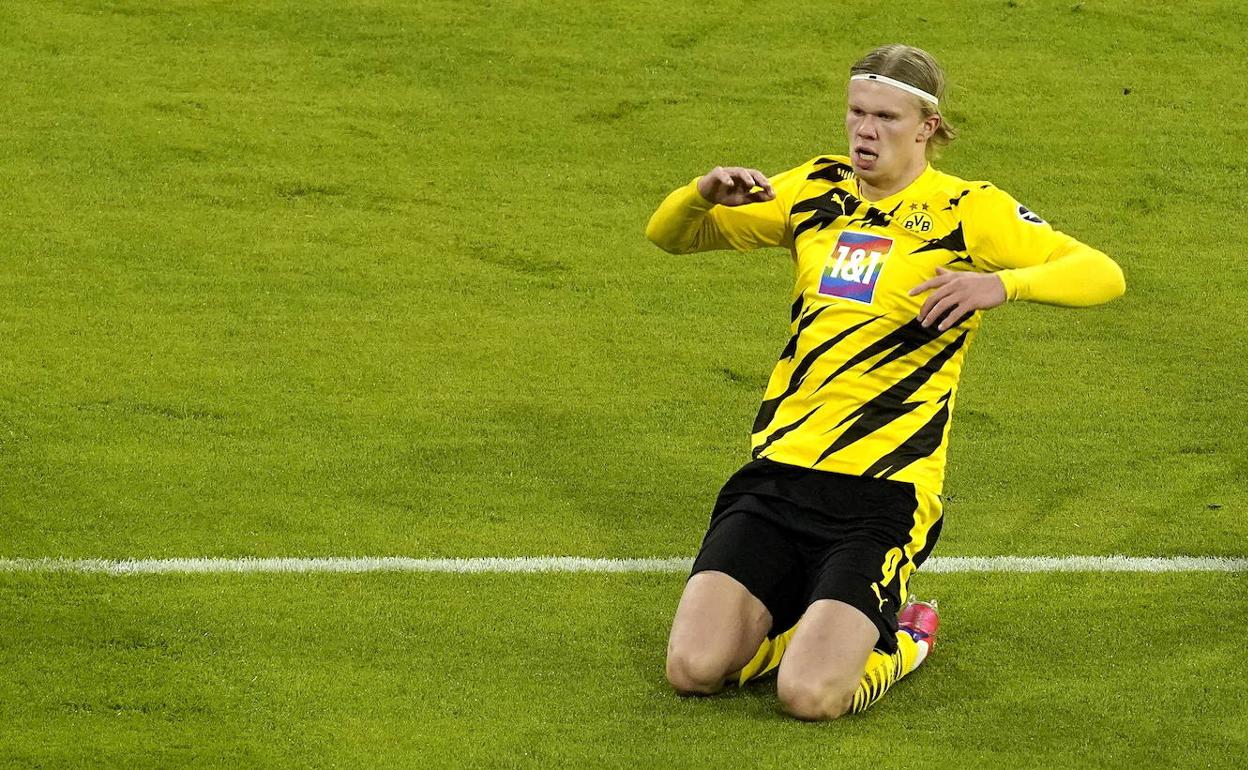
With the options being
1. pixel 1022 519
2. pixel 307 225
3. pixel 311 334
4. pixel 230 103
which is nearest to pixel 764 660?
pixel 1022 519

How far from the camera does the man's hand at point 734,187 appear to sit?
16.1ft

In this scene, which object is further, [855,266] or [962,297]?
[855,266]

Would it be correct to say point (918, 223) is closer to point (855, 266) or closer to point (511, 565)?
point (855, 266)

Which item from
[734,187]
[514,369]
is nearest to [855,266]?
[734,187]

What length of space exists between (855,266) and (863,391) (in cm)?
35

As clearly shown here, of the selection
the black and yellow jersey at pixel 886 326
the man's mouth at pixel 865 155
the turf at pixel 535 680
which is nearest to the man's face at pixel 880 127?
the man's mouth at pixel 865 155

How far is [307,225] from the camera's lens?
8234 millimetres

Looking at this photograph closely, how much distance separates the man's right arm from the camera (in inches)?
197

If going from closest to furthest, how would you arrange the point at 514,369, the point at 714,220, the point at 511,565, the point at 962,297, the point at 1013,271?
the point at 962,297, the point at 1013,271, the point at 714,220, the point at 511,565, the point at 514,369

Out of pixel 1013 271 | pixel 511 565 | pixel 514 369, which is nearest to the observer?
pixel 1013 271

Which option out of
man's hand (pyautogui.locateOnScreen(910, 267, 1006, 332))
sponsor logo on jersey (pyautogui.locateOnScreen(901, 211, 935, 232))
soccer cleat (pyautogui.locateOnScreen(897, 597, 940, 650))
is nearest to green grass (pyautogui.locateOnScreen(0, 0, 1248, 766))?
soccer cleat (pyautogui.locateOnScreen(897, 597, 940, 650))

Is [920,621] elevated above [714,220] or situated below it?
below

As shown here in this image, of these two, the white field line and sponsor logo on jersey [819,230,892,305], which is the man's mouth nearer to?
sponsor logo on jersey [819,230,892,305]

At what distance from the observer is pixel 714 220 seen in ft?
17.2
